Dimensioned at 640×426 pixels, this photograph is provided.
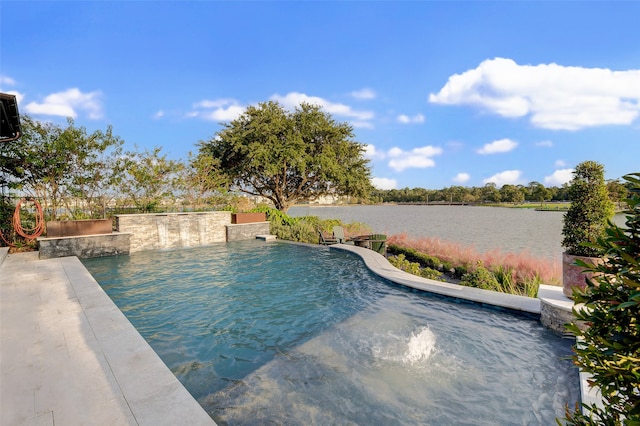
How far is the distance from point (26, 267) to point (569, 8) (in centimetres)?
1405

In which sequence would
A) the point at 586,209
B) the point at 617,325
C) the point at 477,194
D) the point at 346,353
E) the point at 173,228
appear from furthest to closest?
the point at 477,194 < the point at 173,228 < the point at 586,209 < the point at 346,353 < the point at 617,325

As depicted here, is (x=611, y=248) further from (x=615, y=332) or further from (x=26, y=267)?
(x=26, y=267)

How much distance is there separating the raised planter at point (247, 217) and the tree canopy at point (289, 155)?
4.32 meters

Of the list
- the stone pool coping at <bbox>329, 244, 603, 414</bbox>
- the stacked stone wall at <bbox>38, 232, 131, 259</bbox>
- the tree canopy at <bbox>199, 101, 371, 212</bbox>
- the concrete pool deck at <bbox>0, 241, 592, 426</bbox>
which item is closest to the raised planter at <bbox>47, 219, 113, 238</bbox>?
the stacked stone wall at <bbox>38, 232, 131, 259</bbox>

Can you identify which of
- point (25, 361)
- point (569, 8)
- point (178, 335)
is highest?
point (569, 8)

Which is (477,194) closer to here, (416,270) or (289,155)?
(289,155)

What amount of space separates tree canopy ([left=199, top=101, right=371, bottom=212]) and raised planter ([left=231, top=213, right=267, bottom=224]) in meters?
4.32

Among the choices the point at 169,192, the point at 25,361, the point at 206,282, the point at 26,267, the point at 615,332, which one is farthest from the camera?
the point at 169,192

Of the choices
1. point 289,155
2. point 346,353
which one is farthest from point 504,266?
point 289,155

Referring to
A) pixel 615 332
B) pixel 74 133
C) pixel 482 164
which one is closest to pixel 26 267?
pixel 74 133

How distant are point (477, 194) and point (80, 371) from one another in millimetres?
49564

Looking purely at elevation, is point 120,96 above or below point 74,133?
above

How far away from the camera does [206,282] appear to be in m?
6.96

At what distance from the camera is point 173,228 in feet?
40.2
